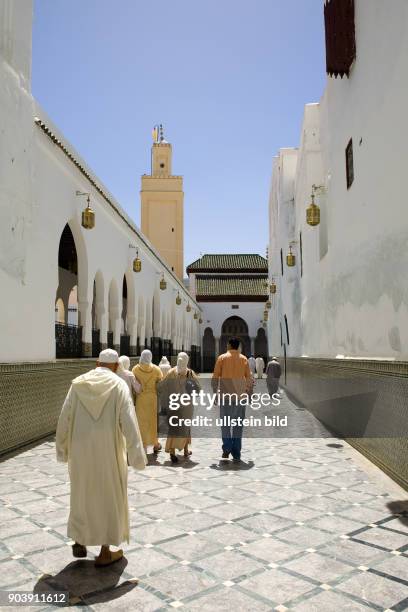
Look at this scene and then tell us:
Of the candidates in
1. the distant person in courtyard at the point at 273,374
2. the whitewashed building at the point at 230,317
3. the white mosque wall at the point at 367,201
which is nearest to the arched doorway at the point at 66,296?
the white mosque wall at the point at 367,201

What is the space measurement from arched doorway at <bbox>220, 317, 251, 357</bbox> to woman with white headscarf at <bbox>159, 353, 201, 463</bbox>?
29273 millimetres

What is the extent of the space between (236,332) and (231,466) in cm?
3078

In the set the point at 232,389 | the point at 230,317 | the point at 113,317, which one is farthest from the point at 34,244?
the point at 230,317

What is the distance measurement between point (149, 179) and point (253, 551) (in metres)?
34.1

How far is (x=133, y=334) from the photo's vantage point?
51.7 ft

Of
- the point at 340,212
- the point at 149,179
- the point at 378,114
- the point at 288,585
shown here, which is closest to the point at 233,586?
the point at 288,585

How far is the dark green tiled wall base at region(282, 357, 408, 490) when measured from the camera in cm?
503

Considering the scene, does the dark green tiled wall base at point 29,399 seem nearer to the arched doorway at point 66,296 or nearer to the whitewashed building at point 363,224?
the arched doorway at point 66,296

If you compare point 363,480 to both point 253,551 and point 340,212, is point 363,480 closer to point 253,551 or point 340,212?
point 253,551

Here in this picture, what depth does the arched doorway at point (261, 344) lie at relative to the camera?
36344mm

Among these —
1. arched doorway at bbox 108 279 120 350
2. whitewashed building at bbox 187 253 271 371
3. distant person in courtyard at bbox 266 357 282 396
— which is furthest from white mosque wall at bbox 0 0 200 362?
whitewashed building at bbox 187 253 271 371

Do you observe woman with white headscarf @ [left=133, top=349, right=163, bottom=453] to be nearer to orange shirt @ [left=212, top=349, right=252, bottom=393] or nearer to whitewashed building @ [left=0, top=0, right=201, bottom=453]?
orange shirt @ [left=212, top=349, right=252, bottom=393]

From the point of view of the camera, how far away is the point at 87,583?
297 centimetres

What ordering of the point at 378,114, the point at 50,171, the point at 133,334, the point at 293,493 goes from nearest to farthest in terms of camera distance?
the point at 293,493, the point at 378,114, the point at 50,171, the point at 133,334
